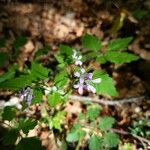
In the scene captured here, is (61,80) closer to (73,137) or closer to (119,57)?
(119,57)

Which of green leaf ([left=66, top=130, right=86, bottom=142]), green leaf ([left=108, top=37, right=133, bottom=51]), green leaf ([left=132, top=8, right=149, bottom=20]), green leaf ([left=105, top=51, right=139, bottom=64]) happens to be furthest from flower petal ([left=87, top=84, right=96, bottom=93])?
green leaf ([left=132, top=8, right=149, bottom=20])

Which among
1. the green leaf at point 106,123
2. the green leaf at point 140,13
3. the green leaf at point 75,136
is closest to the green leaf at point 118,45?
the green leaf at point 106,123

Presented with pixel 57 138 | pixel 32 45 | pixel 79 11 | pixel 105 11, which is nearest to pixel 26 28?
pixel 32 45

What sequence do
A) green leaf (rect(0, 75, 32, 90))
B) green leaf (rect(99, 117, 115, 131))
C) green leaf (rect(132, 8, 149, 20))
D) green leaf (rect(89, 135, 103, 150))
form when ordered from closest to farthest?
green leaf (rect(0, 75, 32, 90)), green leaf (rect(89, 135, 103, 150)), green leaf (rect(99, 117, 115, 131)), green leaf (rect(132, 8, 149, 20))

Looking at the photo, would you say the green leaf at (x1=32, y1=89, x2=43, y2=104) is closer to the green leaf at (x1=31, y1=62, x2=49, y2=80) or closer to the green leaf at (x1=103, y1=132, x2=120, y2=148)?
the green leaf at (x1=31, y1=62, x2=49, y2=80)

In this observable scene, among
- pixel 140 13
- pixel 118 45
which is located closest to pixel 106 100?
pixel 118 45

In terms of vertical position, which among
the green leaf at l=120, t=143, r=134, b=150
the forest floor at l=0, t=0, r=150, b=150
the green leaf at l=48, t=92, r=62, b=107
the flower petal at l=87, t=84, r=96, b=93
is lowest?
the green leaf at l=120, t=143, r=134, b=150

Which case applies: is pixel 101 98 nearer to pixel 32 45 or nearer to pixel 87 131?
pixel 87 131
